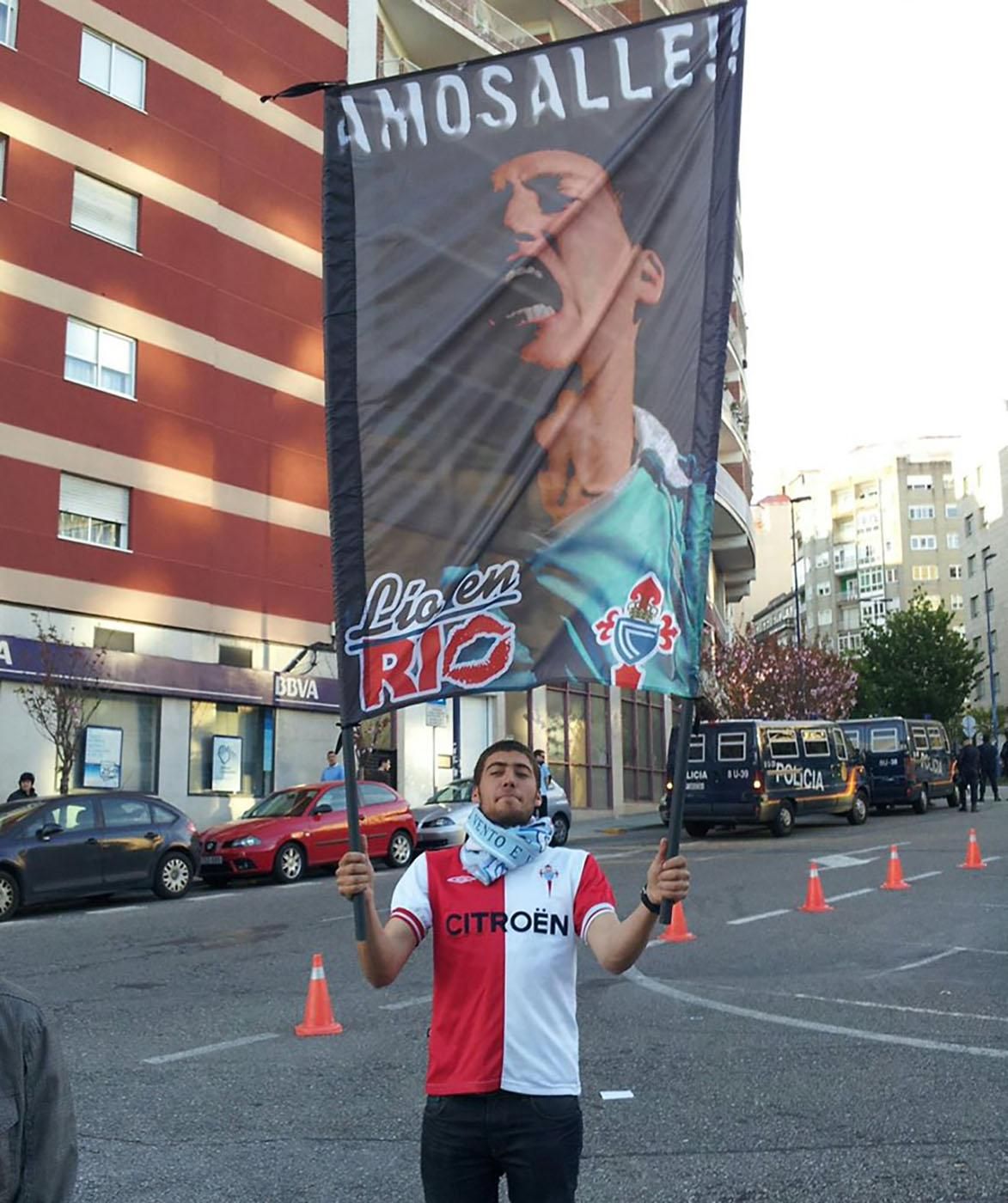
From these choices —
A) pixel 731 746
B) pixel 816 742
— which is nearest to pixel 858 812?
pixel 816 742

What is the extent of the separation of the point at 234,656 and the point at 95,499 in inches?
184

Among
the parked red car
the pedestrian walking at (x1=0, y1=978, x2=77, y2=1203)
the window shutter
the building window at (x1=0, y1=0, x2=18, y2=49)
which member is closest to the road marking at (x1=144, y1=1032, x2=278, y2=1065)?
the pedestrian walking at (x1=0, y1=978, x2=77, y2=1203)

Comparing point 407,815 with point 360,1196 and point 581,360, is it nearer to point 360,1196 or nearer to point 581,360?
point 360,1196

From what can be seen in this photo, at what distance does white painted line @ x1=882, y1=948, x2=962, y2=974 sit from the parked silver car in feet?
38.4

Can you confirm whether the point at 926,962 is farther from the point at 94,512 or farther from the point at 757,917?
the point at 94,512

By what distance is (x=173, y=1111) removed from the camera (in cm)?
697

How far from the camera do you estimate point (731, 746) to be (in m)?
27.2

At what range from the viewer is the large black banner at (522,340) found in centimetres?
420

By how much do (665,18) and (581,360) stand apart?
1185mm

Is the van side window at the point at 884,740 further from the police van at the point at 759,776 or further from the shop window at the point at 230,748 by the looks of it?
the shop window at the point at 230,748

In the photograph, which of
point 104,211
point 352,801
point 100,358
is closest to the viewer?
point 352,801

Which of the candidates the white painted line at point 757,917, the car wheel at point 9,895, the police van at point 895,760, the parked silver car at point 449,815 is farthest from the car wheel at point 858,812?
the car wheel at point 9,895

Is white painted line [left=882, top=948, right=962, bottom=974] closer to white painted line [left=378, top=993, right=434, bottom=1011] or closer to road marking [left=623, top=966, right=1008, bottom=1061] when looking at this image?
road marking [left=623, top=966, right=1008, bottom=1061]

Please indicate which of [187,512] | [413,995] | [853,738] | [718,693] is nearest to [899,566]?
[718,693]
